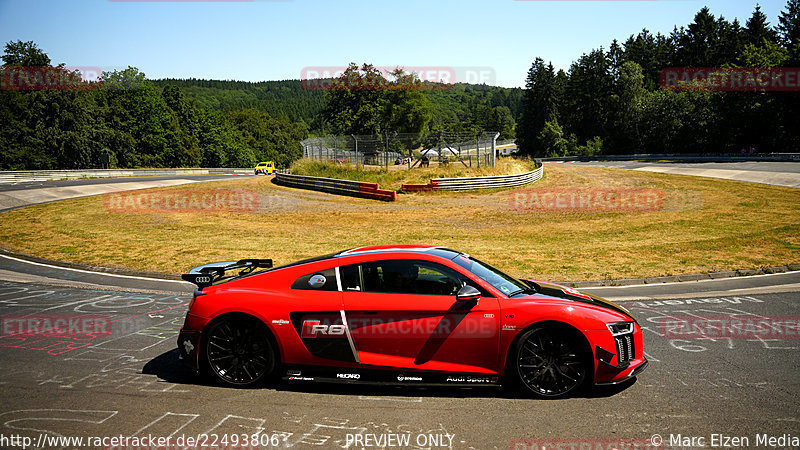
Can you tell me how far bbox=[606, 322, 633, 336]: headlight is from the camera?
534cm

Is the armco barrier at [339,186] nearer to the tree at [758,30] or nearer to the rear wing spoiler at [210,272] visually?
the rear wing spoiler at [210,272]

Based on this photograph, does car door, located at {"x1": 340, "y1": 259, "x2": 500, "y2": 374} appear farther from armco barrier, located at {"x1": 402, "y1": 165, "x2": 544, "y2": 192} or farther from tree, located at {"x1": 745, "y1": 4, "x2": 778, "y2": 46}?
tree, located at {"x1": 745, "y1": 4, "x2": 778, "y2": 46}

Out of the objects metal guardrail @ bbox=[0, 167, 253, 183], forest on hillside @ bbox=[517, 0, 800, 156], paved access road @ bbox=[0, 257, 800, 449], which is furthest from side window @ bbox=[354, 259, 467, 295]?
forest on hillside @ bbox=[517, 0, 800, 156]

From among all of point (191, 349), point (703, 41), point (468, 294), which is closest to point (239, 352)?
point (191, 349)

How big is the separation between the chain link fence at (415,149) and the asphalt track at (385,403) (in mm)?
25775

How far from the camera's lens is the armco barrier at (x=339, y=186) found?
95.6 ft

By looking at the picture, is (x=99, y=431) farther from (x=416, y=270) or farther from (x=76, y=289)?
(x=76, y=289)

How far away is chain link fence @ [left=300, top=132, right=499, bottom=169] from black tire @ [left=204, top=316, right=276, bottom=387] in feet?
89.5

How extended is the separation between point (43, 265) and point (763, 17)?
110m

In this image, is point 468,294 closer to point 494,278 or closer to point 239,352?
point 494,278

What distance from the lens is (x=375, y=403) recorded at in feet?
17.2

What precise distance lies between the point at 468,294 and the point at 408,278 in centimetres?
69

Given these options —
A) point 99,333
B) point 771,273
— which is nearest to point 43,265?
point 99,333

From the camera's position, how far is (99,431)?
461cm
